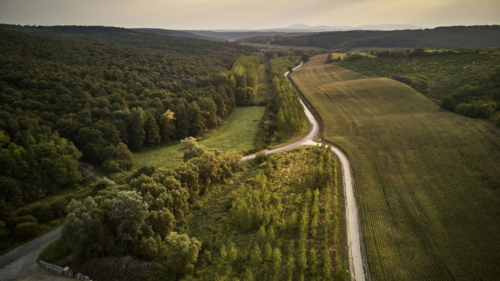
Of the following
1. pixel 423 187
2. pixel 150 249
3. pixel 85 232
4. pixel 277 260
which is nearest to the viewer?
pixel 85 232

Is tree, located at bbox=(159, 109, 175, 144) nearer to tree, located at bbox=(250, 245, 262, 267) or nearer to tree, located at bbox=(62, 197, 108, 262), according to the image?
tree, located at bbox=(62, 197, 108, 262)

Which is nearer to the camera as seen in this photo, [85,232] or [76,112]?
[85,232]

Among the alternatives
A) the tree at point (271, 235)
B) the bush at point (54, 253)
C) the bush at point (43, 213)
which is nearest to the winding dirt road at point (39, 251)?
the bush at point (54, 253)

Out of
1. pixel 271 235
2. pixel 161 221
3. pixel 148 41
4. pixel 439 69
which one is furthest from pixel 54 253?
pixel 148 41

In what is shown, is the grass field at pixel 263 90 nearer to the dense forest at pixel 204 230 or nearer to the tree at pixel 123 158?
the tree at pixel 123 158

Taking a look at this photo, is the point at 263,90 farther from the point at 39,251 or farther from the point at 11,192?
the point at 39,251

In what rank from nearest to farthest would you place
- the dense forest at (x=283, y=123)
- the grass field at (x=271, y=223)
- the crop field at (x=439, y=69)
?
the grass field at (x=271, y=223), the dense forest at (x=283, y=123), the crop field at (x=439, y=69)

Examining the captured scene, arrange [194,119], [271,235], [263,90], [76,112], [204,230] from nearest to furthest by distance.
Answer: [271,235]
[204,230]
[76,112]
[194,119]
[263,90]

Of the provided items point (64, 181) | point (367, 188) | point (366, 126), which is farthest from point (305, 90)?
point (64, 181)
